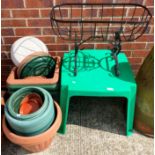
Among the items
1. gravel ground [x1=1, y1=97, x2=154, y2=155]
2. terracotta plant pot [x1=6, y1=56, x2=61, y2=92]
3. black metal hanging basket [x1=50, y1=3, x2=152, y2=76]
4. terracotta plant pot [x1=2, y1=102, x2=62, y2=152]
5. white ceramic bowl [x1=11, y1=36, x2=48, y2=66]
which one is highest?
black metal hanging basket [x1=50, y1=3, x2=152, y2=76]

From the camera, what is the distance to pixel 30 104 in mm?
1565

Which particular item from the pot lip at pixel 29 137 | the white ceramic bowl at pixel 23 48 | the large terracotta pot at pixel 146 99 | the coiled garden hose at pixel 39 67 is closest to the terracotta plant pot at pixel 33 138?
the pot lip at pixel 29 137

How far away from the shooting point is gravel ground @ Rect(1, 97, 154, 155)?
1.63 metres

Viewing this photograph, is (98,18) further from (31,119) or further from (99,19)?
(31,119)

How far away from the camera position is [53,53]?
1972mm

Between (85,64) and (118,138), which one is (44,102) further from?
(118,138)

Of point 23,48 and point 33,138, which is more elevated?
point 23,48

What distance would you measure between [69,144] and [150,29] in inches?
47.1

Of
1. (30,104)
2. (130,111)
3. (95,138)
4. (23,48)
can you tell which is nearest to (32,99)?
(30,104)

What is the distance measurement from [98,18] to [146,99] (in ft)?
2.53

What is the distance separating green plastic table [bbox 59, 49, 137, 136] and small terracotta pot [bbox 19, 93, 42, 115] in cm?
18

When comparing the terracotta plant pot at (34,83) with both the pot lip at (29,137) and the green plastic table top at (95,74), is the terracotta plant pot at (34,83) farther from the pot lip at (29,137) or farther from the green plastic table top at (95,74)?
the pot lip at (29,137)

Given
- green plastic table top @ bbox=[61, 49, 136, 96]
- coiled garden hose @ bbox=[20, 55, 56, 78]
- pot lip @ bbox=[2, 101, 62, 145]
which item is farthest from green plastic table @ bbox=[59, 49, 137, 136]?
pot lip @ bbox=[2, 101, 62, 145]

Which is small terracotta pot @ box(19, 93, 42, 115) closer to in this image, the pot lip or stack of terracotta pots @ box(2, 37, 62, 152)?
stack of terracotta pots @ box(2, 37, 62, 152)
